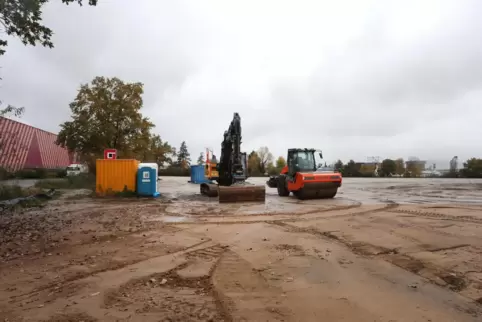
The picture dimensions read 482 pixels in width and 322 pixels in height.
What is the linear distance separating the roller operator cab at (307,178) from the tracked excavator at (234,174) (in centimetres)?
220

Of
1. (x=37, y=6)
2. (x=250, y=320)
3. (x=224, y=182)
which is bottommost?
(x=250, y=320)

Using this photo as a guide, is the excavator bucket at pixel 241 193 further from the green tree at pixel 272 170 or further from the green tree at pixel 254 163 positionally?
the green tree at pixel 254 163

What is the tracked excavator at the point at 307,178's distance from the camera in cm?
1633

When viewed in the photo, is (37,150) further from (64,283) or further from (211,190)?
(64,283)

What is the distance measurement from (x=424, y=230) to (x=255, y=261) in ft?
14.7

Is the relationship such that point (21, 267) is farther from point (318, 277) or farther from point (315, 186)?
point (315, 186)

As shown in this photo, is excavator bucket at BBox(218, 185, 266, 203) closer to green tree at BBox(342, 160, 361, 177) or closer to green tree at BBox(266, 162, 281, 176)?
green tree at BBox(266, 162, 281, 176)

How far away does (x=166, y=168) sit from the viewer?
7050 centimetres

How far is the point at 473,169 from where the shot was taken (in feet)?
185

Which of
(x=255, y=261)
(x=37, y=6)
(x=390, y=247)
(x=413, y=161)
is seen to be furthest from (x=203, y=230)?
(x=413, y=161)

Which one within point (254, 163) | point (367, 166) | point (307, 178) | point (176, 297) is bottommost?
point (176, 297)

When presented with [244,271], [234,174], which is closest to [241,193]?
[234,174]

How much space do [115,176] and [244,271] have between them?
15.0 m

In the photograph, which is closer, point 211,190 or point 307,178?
point 307,178
